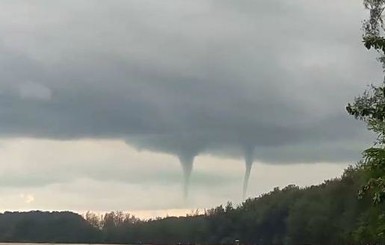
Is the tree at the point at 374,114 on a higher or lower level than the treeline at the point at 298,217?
lower

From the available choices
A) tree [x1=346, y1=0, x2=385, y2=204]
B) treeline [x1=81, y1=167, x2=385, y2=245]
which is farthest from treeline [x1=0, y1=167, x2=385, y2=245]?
tree [x1=346, y1=0, x2=385, y2=204]

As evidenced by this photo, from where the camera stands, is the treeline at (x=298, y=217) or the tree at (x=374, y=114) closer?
the tree at (x=374, y=114)

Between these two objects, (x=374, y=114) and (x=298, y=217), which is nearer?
(x=374, y=114)

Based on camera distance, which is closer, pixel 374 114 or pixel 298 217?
pixel 374 114

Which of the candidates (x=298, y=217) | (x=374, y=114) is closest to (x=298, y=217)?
(x=298, y=217)

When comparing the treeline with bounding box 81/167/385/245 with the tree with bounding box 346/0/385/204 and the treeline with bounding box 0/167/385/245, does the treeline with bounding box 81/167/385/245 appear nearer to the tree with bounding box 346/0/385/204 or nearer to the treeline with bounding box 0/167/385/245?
the treeline with bounding box 0/167/385/245

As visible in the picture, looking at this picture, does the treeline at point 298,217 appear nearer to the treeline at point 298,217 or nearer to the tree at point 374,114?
the treeline at point 298,217

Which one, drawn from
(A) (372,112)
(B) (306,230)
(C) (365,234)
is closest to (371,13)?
(A) (372,112)

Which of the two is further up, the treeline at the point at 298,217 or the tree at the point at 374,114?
the treeline at the point at 298,217

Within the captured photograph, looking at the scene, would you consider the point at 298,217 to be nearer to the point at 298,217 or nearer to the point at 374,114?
the point at 298,217

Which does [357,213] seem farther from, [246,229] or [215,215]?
[215,215]

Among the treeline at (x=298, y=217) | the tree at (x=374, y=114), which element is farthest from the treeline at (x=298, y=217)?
the tree at (x=374, y=114)
